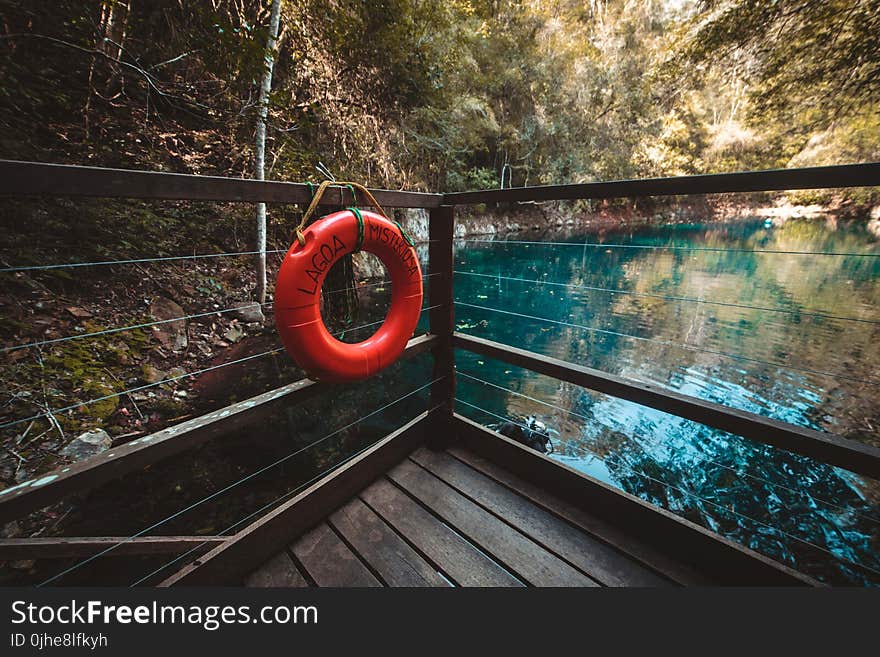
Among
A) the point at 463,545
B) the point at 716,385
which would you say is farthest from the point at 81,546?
the point at 716,385

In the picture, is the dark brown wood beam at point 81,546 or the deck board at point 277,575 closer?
the dark brown wood beam at point 81,546

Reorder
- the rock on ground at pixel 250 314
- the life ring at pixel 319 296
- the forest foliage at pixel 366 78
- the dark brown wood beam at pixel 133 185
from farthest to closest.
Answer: the rock on ground at pixel 250 314, the forest foliage at pixel 366 78, the life ring at pixel 319 296, the dark brown wood beam at pixel 133 185

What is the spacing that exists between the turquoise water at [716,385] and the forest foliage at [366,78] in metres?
2.92

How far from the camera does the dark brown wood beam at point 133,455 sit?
2.13 ft

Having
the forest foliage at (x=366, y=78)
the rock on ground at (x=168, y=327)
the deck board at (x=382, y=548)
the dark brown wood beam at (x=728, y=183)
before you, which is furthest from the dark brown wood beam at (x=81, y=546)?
the forest foliage at (x=366, y=78)

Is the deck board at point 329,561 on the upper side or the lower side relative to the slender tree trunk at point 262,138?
lower

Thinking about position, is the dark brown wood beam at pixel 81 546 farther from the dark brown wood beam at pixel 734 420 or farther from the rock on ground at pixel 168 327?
the rock on ground at pixel 168 327

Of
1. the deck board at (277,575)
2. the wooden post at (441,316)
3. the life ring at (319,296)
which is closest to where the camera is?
the life ring at (319,296)

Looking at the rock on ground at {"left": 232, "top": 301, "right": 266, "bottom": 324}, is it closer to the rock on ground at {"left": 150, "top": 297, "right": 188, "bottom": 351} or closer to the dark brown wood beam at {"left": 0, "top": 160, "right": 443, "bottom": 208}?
the rock on ground at {"left": 150, "top": 297, "right": 188, "bottom": 351}

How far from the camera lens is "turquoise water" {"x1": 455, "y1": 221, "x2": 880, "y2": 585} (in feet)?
6.63

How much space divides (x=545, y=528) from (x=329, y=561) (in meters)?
0.69

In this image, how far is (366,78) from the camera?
21.1 feet

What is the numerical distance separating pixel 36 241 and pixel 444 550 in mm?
3563

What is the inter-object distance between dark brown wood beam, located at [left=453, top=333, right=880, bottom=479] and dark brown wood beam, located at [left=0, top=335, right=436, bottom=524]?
78 centimetres
